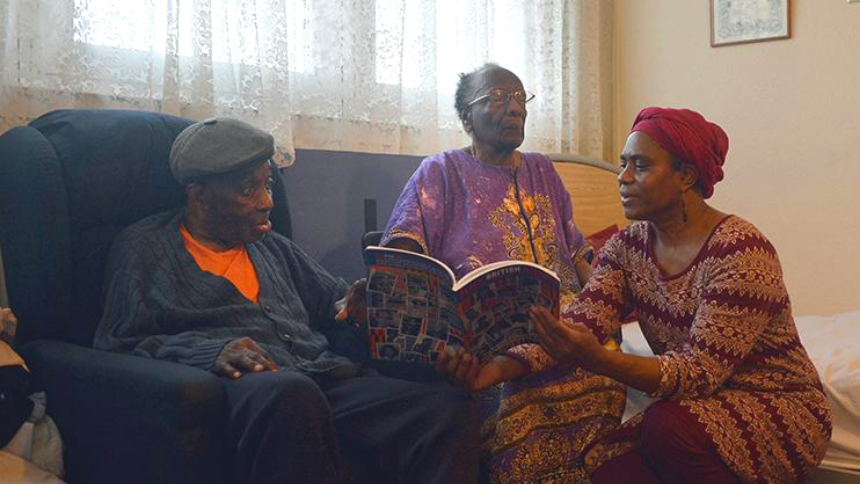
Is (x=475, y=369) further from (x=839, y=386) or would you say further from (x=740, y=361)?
(x=839, y=386)

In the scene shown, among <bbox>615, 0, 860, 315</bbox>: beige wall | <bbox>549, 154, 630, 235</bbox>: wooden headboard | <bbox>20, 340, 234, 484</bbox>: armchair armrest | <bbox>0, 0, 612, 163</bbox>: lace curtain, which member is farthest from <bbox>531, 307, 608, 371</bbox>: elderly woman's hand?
<bbox>615, 0, 860, 315</bbox>: beige wall

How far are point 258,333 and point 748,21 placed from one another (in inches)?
102

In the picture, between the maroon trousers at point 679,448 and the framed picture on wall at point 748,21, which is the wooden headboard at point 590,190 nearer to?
the framed picture on wall at point 748,21

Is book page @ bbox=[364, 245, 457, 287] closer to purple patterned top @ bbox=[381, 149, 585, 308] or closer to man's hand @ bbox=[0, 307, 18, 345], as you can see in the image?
purple patterned top @ bbox=[381, 149, 585, 308]

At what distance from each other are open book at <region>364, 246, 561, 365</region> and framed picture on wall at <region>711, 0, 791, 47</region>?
2.41 meters

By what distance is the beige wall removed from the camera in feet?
11.3

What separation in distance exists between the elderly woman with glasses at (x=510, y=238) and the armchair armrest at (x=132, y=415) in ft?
1.95

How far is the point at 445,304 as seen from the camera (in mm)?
1652

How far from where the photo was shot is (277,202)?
7.74ft

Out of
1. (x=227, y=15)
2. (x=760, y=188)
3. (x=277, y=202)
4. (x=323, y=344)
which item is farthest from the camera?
(x=760, y=188)

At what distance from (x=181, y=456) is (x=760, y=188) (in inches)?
110

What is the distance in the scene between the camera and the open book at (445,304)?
1.60 m

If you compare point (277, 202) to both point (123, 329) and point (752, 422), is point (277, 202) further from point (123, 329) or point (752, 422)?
point (752, 422)

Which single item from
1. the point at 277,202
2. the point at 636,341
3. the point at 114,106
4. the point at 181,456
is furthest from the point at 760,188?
the point at 181,456
